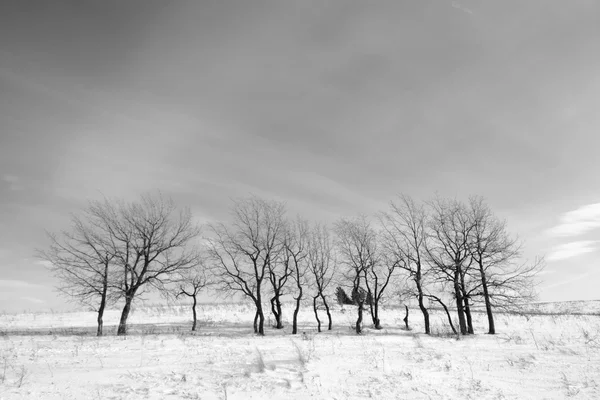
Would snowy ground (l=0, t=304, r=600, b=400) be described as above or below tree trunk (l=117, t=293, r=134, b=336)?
below

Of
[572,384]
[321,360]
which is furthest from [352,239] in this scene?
[572,384]

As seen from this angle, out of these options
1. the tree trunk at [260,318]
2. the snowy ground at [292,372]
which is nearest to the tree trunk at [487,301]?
the snowy ground at [292,372]

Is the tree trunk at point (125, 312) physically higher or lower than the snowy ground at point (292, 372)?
higher

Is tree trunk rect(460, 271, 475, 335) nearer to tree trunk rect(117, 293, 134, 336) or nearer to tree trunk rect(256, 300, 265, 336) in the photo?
tree trunk rect(256, 300, 265, 336)

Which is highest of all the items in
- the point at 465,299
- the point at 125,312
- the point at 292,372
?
the point at 125,312

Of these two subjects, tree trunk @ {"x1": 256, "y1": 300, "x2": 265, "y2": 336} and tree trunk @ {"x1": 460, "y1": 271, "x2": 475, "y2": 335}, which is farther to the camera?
tree trunk @ {"x1": 256, "y1": 300, "x2": 265, "y2": 336}

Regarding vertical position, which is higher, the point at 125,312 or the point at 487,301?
the point at 125,312

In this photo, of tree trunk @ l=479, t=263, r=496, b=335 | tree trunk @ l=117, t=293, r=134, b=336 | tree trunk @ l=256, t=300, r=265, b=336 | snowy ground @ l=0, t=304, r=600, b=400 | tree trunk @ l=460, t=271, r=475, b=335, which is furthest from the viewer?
tree trunk @ l=256, t=300, r=265, b=336

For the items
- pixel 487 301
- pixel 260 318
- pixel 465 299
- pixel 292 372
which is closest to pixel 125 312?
pixel 260 318

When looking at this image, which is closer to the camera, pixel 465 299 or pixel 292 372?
pixel 292 372

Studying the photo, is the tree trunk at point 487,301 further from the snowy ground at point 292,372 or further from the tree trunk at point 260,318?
the tree trunk at point 260,318

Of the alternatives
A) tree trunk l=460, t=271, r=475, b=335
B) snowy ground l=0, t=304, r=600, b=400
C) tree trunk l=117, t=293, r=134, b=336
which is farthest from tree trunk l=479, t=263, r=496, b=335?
tree trunk l=117, t=293, r=134, b=336

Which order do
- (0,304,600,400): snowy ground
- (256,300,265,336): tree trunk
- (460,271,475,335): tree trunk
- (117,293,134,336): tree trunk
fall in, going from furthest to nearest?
1. (256,300,265,336): tree trunk
2. (460,271,475,335): tree trunk
3. (117,293,134,336): tree trunk
4. (0,304,600,400): snowy ground

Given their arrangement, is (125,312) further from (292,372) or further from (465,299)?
(465,299)
